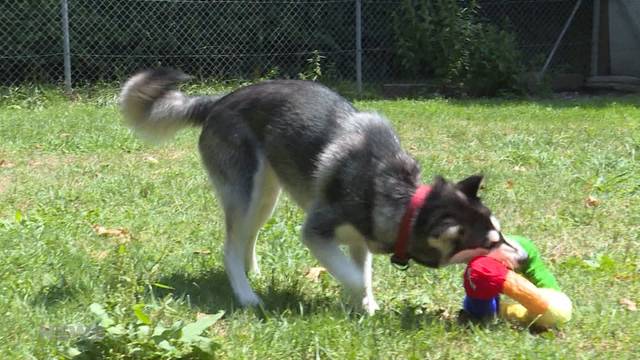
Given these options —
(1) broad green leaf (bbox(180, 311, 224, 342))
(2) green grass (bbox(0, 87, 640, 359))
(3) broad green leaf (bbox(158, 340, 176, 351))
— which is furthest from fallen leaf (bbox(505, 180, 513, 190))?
(3) broad green leaf (bbox(158, 340, 176, 351))

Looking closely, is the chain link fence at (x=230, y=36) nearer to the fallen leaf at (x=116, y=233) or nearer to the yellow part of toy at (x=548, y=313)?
the fallen leaf at (x=116, y=233)

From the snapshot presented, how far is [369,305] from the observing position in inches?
163

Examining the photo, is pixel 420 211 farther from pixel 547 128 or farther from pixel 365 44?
pixel 365 44

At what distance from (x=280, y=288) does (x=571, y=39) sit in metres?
13.2

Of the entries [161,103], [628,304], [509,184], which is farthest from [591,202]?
[161,103]

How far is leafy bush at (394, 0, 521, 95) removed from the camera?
14.2m

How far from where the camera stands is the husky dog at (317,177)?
392 cm

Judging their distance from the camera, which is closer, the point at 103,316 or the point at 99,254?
the point at 103,316

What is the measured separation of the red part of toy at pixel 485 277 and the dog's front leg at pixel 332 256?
1.68 ft

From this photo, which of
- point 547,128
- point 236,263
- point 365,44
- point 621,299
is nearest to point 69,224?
point 236,263

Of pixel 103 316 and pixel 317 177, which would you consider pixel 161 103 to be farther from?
pixel 103 316

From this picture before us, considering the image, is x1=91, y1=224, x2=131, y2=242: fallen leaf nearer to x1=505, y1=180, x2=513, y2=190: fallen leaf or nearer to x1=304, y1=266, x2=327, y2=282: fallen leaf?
x1=304, y1=266, x2=327, y2=282: fallen leaf

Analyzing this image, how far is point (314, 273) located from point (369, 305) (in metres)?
0.65

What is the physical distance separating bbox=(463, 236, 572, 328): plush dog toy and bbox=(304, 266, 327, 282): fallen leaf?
3.07 ft
